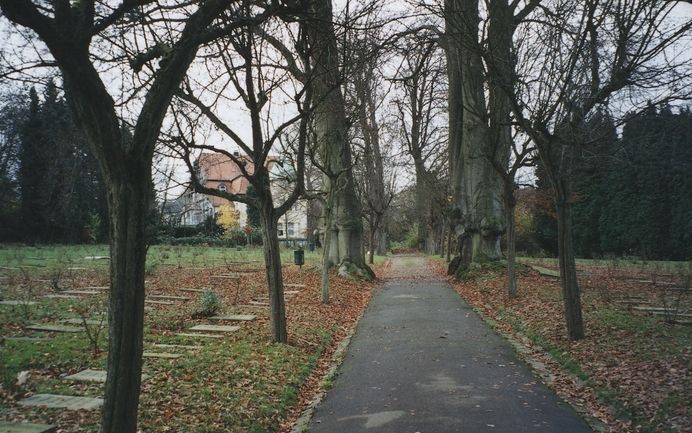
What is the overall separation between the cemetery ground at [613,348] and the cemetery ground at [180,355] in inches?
127

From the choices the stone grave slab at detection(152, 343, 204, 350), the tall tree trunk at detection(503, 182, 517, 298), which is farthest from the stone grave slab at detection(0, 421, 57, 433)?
the tall tree trunk at detection(503, 182, 517, 298)

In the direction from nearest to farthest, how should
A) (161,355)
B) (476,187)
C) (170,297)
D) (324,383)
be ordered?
1. (324,383)
2. (161,355)
3. (170,297)
4. (476,187)

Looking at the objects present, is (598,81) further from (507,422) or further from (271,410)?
(271,410)

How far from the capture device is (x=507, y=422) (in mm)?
5027

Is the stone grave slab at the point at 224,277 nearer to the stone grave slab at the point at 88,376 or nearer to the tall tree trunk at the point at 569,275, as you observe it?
the stone grave slab at the point at 88,376

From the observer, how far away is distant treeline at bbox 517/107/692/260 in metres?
27.0

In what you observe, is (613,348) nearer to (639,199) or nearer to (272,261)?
(272,261)

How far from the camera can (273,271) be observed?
841cm

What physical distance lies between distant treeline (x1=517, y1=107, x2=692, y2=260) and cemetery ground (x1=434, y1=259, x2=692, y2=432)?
1380 cm

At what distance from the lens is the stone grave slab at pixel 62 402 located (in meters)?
5.00

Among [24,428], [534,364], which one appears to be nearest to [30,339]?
[24,428]

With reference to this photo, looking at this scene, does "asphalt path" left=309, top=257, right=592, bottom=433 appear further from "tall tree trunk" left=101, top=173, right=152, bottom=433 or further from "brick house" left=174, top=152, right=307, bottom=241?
"brick house" left=174, top=152, right=307, bottom=241

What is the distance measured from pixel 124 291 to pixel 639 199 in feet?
106

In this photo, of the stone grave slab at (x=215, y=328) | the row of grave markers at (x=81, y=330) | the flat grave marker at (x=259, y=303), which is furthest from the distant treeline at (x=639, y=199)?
the stone grave slab at (x=215, y=328)
